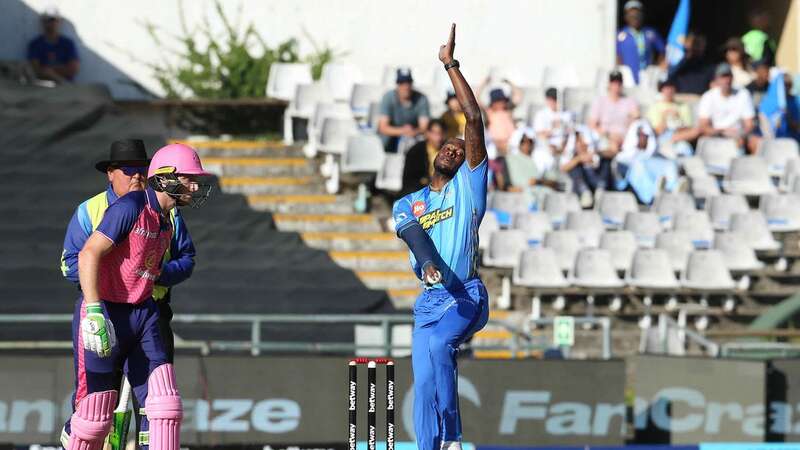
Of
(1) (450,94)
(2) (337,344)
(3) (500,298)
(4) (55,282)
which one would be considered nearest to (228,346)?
(2) (337,344)

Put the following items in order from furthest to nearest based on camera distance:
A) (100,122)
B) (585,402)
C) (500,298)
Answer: (100,122) → (500,298) → (585,402)

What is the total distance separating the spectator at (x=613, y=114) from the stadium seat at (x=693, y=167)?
818 mm


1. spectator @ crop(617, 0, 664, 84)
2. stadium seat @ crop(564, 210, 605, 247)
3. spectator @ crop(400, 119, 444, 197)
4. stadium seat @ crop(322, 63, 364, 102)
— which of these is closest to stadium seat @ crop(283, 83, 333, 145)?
stadium seat @ crop(322, 63, 364, 102)

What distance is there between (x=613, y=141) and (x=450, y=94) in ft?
7.03

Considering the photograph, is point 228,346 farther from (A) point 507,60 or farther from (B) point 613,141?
(A) point 507,60

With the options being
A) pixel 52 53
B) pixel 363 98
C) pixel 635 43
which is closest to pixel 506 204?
pixel 363 98

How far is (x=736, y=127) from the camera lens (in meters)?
20.6

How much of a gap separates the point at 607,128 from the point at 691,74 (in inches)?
112

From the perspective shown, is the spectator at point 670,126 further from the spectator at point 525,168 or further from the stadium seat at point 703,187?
the spectator at point 525,168

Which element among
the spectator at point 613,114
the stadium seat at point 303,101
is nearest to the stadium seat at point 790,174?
the spectator at point 613,114

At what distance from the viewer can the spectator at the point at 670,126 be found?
805 inches

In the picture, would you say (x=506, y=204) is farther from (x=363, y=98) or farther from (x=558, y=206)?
(x=363, y=98)

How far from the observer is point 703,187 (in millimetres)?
19750

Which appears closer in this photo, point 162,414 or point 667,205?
point 162,414
